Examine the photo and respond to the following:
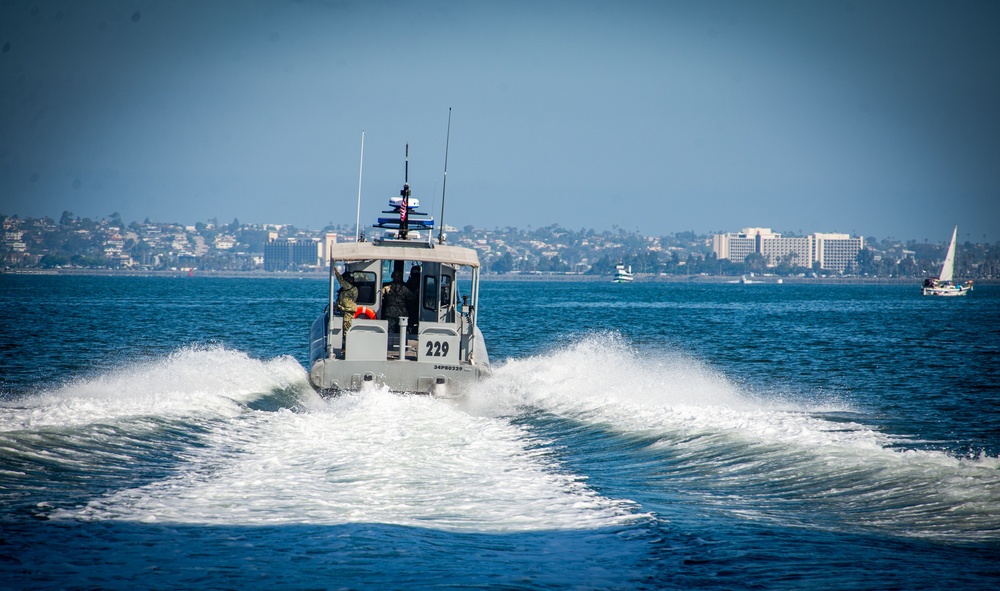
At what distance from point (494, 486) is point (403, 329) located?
241 inches

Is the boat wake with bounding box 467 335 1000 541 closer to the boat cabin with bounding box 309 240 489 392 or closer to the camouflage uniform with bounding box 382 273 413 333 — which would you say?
the boat cabin with bounding box 309 240 489 392

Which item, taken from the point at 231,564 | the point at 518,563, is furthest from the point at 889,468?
the point at 231,564

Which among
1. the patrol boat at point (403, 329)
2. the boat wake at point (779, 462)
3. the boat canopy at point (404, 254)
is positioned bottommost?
the boat wake at point (779, 462)

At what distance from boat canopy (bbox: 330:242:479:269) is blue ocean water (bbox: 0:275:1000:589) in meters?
2.41

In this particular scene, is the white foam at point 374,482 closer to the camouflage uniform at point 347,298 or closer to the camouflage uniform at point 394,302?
the camouflage uniform at point 347,298

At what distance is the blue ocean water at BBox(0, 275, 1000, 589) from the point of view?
22.3 ft

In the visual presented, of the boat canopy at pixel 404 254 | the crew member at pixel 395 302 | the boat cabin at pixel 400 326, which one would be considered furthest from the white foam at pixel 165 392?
the boat canopy at pixel 404 254

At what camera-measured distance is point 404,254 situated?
16.4m

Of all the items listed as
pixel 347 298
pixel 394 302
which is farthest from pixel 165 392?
pixel 394 302

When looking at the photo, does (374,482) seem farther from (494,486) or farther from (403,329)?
(403,329)

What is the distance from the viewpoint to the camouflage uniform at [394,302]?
17.2m

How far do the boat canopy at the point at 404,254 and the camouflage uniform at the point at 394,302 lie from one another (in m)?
0.96

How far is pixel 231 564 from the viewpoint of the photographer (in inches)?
264

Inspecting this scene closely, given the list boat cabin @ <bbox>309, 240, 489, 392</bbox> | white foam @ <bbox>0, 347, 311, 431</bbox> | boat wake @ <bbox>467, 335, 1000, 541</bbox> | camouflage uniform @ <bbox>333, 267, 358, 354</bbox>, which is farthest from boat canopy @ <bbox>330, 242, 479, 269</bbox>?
white foam @ <bbox>0, 347, 311, 431</bbox>
